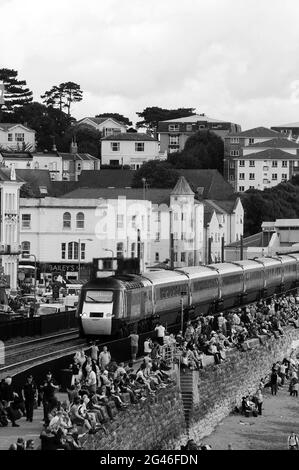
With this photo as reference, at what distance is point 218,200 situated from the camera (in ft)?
515

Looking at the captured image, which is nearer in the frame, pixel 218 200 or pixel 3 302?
pixel 3 302

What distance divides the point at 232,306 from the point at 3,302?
40.7 feet

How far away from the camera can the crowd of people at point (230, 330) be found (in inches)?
1853

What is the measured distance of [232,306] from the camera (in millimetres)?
74062

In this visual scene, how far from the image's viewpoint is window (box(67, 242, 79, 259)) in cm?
11325

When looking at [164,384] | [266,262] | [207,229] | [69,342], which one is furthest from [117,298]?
[207,229]

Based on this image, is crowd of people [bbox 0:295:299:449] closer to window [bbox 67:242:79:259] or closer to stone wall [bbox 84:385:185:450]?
stone wall [bbox 84:385:185:450]

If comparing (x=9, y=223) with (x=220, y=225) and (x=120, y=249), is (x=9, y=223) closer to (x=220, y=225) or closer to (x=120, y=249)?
(x=120, y=249)

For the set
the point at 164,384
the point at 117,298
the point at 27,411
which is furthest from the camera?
the point at 117,298

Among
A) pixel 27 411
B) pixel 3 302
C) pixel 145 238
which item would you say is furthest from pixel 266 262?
pixel 27 411

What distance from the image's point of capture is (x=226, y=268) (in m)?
73.9

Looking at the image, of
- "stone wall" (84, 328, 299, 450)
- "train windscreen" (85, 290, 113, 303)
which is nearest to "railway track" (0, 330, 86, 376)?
"train windscreen" (85, 290, 113, 303)
